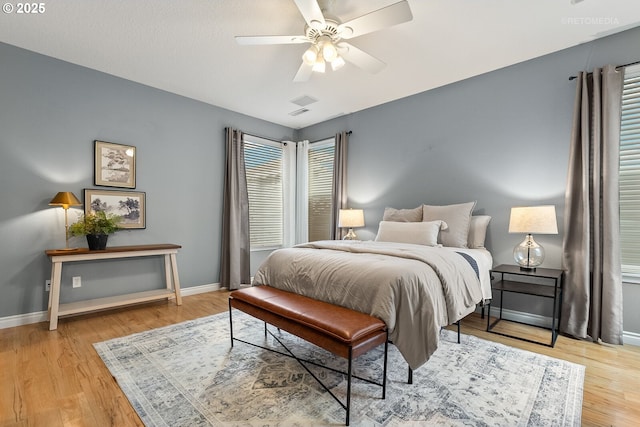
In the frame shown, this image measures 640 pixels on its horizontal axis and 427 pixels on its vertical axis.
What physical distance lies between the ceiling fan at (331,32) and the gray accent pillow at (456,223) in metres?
1.78

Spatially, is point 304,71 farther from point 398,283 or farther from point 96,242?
point 96,242

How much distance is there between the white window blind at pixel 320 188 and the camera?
523 cm

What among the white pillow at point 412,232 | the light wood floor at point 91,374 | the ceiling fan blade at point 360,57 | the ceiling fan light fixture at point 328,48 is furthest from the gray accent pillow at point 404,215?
the ceiling fan light fixture at point 328,48

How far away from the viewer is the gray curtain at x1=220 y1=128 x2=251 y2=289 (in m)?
4.54

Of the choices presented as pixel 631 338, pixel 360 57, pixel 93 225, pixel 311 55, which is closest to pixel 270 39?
pixel 311 55

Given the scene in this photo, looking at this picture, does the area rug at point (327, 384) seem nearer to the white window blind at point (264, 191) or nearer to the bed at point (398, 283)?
the bed at point (398, 283)

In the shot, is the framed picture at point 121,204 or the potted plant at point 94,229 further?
the framed picture at point 121,204

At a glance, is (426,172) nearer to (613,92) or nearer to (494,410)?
(613,92)

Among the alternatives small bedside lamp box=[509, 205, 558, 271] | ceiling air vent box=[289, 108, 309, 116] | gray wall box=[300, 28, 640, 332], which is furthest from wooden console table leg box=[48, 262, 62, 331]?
small bedside lamp box=[509, 205, 558, 271]

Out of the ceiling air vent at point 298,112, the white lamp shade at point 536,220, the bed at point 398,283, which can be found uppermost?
the ceiling air vent at point 298,112

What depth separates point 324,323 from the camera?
1.76 metres

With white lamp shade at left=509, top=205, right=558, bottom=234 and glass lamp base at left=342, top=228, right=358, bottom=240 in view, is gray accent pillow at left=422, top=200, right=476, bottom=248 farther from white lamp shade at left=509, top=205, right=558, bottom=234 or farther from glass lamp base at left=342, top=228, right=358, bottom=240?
glass lamp base at left=342, top=228, right=358, bottom=240

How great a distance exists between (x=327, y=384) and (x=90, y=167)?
3559 mm

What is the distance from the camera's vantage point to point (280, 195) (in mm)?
5496
